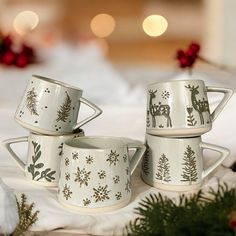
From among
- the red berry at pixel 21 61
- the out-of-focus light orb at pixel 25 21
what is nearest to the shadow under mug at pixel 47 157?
the red berry at pixel 21 61

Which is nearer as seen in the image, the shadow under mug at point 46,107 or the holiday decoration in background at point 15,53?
the shadow under mug at point 46,107

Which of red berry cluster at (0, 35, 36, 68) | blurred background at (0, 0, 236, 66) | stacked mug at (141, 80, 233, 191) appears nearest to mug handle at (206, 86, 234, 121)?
stacked mug at (141, 80, 233, 191)

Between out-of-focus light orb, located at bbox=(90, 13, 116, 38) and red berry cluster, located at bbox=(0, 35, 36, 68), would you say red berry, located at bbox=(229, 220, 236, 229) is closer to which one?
red berry cluster, located at bbox=(0, 35, 36, 68)

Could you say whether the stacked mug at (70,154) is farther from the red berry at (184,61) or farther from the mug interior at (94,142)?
the red berry at (184,61)

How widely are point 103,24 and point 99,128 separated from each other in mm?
2142

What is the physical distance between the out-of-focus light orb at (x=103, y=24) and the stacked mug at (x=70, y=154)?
7.66 ft

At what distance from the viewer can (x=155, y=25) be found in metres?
2.85

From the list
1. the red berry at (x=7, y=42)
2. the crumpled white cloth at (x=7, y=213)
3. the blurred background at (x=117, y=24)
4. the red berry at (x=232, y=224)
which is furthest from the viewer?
the blurred background at (x=117, y=24)

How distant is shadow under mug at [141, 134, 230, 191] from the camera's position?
0.54 meters

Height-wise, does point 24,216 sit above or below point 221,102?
below

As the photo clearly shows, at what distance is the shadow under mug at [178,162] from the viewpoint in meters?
0.54

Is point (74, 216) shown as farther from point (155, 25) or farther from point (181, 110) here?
point (155, 25)

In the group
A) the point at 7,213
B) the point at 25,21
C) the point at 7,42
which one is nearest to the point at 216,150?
the point at 7,213

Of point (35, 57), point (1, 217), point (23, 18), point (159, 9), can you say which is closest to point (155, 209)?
point (1, 217)
